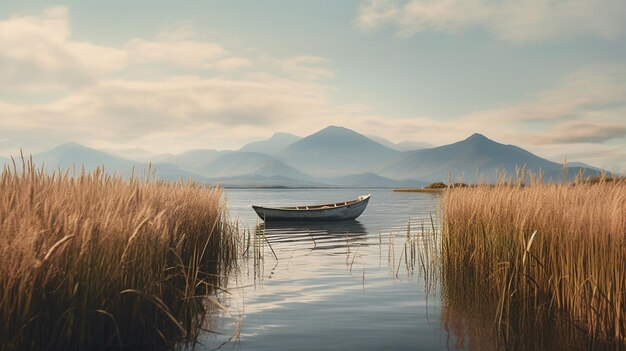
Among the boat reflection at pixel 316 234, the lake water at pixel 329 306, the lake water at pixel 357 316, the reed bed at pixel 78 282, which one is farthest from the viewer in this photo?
the boat reflection at pixel 316 234

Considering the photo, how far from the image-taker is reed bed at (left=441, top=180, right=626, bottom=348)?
9.12 m

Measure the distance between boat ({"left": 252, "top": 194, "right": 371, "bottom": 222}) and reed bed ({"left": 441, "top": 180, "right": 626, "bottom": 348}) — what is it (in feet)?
75.2

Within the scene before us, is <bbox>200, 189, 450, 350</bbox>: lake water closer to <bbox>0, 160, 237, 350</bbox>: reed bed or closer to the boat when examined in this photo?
<bbox>0, 160, 237, 350</bbox>: reed bed

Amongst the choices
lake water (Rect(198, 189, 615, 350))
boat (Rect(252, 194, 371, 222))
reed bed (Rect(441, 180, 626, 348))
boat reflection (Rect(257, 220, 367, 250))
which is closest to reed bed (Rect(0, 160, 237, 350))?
lake water (Rect(198, 189, 615, 350))

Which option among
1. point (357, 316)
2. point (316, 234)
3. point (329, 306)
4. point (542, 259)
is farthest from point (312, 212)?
point (542, 259)

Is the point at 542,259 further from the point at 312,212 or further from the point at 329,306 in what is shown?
the point at 312,212

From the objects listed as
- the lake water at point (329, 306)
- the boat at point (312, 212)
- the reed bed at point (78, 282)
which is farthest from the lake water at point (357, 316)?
the boat at point (312, 212)

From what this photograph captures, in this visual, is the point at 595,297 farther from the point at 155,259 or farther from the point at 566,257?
the point at 155,259

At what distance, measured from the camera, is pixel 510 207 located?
45.6 feet

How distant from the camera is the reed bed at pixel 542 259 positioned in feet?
29.9

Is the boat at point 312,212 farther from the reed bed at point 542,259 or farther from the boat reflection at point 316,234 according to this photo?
the reed bed at point 542,259

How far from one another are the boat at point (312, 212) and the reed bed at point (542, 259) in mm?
22934

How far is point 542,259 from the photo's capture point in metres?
11.1

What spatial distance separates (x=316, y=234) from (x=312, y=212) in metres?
6.87
